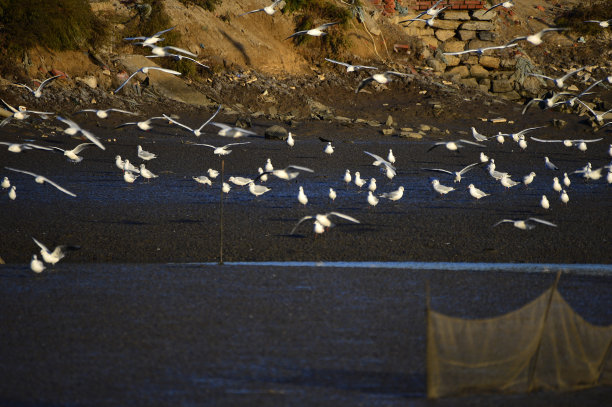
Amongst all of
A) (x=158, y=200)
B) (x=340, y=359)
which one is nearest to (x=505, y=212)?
(x=158, y=200)

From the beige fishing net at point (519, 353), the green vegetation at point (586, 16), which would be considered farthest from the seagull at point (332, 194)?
the green vegetation at point (586, 16)

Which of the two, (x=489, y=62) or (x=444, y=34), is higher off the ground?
(x=444, y=34)

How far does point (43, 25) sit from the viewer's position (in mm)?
31438

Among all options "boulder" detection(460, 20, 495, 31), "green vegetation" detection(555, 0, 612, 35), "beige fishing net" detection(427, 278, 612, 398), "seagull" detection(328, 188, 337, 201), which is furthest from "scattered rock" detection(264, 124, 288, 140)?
"green vegetation" detection(555, 0, 612, 35)

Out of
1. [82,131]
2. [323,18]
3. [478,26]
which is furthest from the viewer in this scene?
[478,26]

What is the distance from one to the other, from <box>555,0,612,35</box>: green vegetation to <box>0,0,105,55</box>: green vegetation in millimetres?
28366

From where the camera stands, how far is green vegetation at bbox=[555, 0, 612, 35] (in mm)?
47875

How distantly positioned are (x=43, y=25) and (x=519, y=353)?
2773 cm

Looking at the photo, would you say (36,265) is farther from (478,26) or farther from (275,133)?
(478,26)

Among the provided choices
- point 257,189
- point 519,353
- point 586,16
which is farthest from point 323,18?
point 519,353

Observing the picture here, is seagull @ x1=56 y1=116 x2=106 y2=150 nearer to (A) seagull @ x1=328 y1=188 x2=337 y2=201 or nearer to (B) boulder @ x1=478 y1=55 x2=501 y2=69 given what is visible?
(A) seagull @ x1=328 y1=188 x2=337 y2=201

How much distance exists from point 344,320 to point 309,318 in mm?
421

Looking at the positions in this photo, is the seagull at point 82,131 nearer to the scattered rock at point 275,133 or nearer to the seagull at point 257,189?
the seagull at point 257,189

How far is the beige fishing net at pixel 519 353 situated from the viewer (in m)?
7.34
